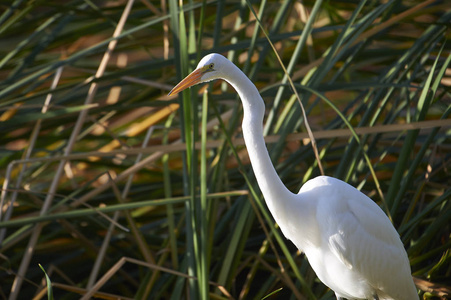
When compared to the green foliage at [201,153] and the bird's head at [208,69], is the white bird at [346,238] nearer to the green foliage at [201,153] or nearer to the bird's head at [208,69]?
the green foliage at [201,153]

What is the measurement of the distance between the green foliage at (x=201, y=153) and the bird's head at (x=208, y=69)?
18 centimetres

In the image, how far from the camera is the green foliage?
1585mm

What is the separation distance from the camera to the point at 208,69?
1.22m

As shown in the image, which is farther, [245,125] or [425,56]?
[425,56]

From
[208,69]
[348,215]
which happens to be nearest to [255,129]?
[208,69]

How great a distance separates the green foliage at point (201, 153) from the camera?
5.20 ft

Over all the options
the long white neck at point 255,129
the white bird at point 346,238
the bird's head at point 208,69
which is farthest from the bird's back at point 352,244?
the bird's head at point 208,69

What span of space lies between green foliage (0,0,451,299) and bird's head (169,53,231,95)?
0.59 feet

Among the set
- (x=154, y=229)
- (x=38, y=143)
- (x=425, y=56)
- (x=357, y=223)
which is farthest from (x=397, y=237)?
(x=38, y=143)

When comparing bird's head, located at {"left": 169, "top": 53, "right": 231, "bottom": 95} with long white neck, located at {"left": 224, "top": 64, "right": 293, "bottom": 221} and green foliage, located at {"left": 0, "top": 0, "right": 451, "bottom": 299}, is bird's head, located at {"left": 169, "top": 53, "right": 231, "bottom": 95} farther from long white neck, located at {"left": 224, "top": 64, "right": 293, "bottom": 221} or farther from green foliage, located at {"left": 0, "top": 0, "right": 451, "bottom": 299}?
green foliage, located at {"left": 0, "top": 0, "right": 451, "bottom": 299}

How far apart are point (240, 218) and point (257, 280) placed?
1.80ft

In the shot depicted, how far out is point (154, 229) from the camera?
2.22 meters

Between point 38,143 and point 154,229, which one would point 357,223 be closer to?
point 154,229

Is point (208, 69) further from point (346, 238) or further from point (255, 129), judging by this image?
point (346, 238)
